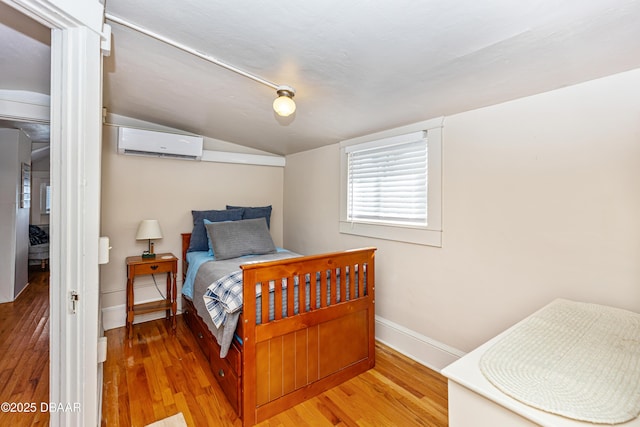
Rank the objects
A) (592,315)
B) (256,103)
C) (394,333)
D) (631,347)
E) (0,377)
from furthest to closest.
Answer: (394,333) < (256,103) < (0,377) < (592,315) < (631,347)

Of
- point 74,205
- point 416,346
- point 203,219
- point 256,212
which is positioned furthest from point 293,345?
point 256,212

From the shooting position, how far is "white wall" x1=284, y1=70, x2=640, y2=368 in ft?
4.75

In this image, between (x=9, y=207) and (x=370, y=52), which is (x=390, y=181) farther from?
(x=9, y=207)

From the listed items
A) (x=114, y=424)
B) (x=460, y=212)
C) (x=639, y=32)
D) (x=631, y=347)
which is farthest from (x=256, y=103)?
(x=631, y=347)

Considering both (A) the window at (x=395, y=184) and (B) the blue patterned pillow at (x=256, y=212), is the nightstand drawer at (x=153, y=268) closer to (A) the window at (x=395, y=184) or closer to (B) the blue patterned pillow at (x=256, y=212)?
(B) the blue patterned pillow at (x=256, y=212)

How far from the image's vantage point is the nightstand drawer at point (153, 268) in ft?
9.29

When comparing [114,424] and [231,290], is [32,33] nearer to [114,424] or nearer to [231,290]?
[231,290]

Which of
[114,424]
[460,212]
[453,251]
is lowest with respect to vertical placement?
[114,424]

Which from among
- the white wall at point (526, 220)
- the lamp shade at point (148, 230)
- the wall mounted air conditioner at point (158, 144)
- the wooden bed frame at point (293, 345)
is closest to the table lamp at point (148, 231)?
the lamp shade at point (148, 230)

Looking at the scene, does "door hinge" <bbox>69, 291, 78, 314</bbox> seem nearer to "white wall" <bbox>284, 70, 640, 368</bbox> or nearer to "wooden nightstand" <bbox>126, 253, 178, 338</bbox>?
"wooden nightstand" <bbox>126, 253, 178, 338</bbox>

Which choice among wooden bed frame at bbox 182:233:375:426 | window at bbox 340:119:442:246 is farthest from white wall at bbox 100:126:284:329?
window at bbox 340:119:442:246

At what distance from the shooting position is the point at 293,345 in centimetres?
185

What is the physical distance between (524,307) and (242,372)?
1.74 m

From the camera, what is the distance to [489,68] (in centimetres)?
150
